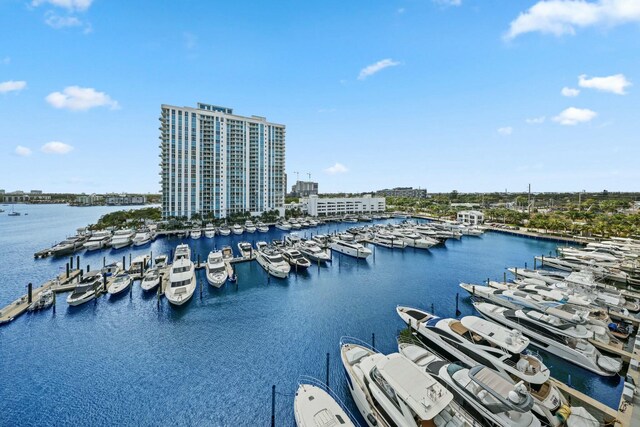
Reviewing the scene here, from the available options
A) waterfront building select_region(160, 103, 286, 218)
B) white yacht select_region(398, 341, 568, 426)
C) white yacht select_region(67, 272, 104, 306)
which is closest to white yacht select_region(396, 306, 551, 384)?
white yacht select_region(398, 341, 568, 426)

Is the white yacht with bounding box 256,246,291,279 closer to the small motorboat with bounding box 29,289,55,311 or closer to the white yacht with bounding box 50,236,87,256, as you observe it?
the small motorboat with bounding box 29,289,55,311

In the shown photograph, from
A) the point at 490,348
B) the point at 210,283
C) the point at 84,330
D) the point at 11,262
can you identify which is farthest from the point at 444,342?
the point at 11,262

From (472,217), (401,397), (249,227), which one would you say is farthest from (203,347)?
(472,217)

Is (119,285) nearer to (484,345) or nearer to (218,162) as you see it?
(484,345)

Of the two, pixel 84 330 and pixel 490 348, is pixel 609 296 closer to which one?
pixel 490 348

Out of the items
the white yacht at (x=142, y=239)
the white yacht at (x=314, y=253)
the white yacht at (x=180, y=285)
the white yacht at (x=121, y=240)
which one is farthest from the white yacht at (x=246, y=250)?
the white yacht at (x=121, y=240)

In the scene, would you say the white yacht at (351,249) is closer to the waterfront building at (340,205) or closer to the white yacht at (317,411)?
the white yacht at (317,411)
